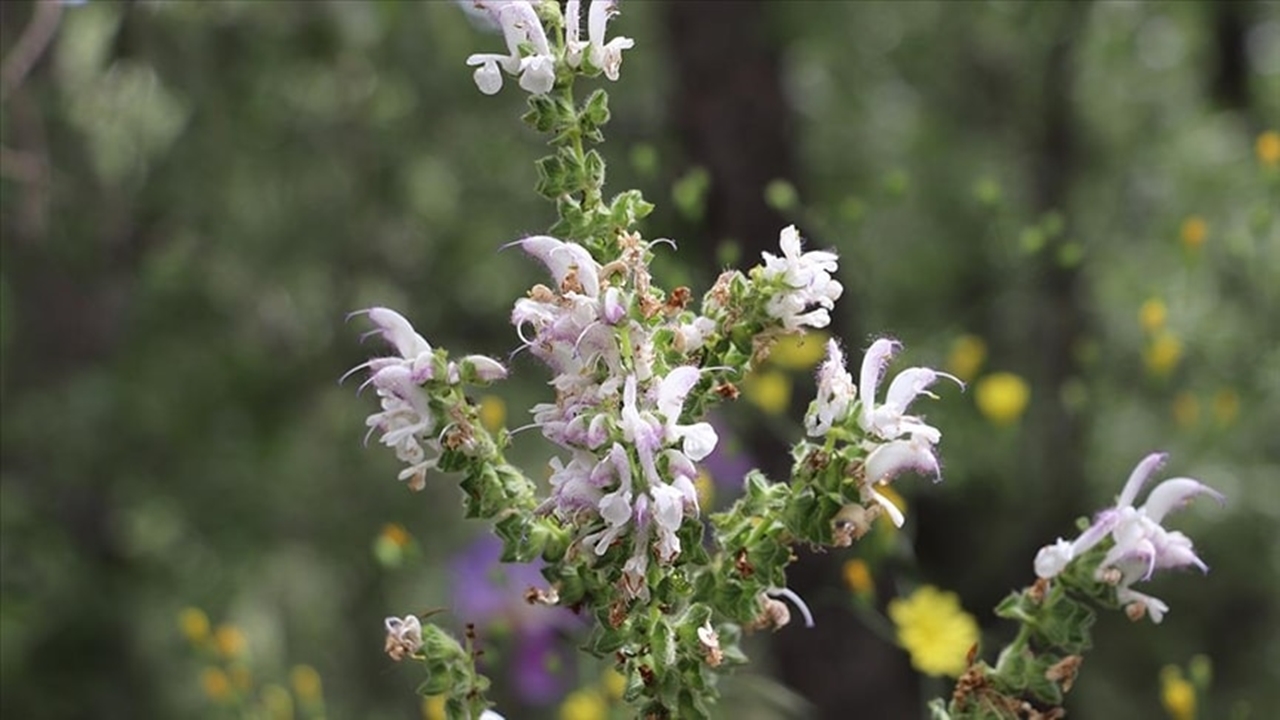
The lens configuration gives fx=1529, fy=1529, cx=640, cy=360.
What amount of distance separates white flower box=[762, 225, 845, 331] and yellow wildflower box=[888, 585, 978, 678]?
2.95 ft

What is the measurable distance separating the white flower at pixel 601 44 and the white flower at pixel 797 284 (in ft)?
0.71

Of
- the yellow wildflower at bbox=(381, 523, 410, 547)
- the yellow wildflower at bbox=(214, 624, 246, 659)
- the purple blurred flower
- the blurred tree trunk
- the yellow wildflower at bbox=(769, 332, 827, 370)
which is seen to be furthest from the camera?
the purple blurred flower

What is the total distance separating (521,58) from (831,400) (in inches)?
15.8

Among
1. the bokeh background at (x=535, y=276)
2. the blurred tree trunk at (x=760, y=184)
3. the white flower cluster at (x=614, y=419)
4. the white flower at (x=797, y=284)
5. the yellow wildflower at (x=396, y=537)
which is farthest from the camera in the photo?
the bokeh background at (x=535, y=276)

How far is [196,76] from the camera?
12.9ft

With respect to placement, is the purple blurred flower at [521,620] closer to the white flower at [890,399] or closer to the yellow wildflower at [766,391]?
the yellow wildflower at [766,391]

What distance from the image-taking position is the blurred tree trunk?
3330mm

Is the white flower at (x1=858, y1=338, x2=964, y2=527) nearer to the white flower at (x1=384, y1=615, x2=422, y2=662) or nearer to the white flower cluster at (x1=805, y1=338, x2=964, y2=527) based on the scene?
the white flower cluster at (x1=805, y1=338, x2=964, y2=527)

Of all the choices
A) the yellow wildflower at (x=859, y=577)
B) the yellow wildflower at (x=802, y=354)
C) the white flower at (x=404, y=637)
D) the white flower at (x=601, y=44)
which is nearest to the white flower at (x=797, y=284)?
the white flower at (x=601, y=44)

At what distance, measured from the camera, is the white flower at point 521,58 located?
1312 millimetres

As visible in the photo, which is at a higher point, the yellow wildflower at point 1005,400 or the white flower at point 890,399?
the yellow wildflower at point 1005,400

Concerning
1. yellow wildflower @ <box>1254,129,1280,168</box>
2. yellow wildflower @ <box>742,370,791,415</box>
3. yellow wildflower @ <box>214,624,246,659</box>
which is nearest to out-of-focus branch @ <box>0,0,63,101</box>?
yellow wildflower @ <box>214,624,246,659</box>

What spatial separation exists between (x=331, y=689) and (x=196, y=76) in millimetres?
3319

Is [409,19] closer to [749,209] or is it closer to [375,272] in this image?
[375,272]
